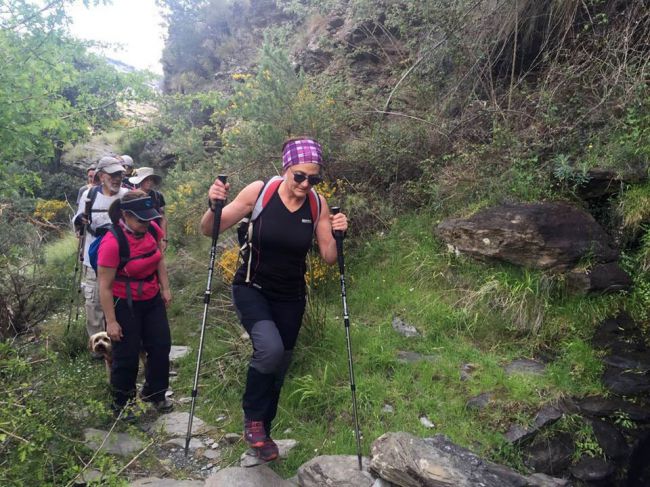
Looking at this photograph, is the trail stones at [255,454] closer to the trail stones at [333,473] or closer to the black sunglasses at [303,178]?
the trail stones at [333,473]

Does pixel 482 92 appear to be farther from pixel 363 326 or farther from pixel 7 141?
pixel 7 141

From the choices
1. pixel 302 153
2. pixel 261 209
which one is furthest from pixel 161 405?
pixel 302 153

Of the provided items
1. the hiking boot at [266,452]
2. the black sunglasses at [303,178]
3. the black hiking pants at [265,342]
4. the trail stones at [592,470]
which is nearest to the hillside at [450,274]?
the trail stones at [592,470]

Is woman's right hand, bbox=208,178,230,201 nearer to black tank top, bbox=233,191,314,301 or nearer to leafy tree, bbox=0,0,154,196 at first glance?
black tank top, bbox=233,191,314,301

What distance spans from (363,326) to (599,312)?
244 cm

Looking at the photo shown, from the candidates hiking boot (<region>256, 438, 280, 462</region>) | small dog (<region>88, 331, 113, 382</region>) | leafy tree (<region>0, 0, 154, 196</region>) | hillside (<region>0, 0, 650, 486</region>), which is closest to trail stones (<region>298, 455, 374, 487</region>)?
hillside (<region>0, 0, 650, 486</region>)

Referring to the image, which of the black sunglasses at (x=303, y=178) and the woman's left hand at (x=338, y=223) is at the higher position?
the black sunglasses at (x=303, y=178)

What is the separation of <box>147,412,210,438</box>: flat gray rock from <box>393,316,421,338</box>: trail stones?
228 cm

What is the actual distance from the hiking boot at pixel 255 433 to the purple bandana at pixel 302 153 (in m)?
1.94

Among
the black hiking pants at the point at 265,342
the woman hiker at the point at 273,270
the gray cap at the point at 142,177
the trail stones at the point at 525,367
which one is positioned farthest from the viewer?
the gray cap at the point at 142,177

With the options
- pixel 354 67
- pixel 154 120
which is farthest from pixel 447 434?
pixel 154 120

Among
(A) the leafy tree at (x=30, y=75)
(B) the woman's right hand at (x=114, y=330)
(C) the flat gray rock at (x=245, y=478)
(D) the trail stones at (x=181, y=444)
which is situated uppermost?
(A) the leafy tree at (x=30, y=75)

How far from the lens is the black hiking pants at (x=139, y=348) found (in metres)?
4.29

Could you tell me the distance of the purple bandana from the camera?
3551 millimetres
